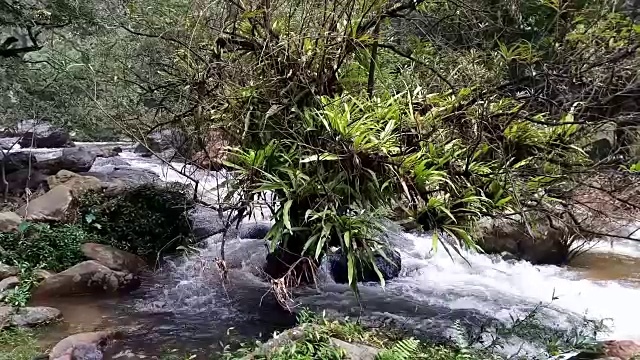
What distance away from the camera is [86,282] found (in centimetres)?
620

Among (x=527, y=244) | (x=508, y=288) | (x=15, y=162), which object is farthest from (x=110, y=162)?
(x=508, y=288)

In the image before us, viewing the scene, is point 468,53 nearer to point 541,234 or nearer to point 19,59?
point 541,234

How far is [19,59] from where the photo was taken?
348 inches

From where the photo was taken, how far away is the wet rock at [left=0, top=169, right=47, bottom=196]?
9.45 metres

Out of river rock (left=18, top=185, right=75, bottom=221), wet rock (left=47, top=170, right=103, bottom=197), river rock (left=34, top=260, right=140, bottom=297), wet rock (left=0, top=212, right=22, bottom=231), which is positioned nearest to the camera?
river rock (left=34, top=260, right=140, bottom=297)

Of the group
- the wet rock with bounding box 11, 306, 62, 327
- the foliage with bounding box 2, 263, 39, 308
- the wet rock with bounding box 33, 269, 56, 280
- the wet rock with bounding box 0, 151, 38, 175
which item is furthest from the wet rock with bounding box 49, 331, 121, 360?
the wet rock with bounding box 0, 151, 38, 175

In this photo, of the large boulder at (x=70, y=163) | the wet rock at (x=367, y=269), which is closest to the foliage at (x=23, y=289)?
the wet rock at (x=367, y=269)

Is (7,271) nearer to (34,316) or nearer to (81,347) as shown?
(34,316)

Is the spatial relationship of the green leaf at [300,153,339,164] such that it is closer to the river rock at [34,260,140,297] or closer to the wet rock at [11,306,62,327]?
the wet rock at [11,306,62,327]

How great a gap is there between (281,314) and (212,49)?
286 cm

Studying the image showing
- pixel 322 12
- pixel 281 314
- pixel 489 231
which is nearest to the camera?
pixel 322 12

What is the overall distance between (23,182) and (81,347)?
6.42 meters

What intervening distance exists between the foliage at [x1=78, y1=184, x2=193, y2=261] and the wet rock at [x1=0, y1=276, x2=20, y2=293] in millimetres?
1396

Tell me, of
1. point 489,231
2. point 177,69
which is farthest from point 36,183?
point 489,231
